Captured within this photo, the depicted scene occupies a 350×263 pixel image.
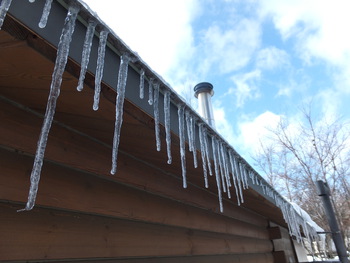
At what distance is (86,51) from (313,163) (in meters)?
12.4

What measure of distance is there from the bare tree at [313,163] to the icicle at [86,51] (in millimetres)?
11748

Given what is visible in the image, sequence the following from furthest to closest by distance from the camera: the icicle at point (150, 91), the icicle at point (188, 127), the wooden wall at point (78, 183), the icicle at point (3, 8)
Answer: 1. the icicle at point (188, 127)
2. the icicle at point (150, 91)
3. the wooden wall at point (78, 183)
4. the icicle at point (3, 8)

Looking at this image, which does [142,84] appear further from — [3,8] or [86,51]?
[3,8]

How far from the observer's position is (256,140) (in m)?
15.4

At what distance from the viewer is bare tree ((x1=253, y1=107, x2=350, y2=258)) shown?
10.8m

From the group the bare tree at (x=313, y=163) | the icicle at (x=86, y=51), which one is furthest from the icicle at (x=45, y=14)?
the bare tree at (x=313, y=163)

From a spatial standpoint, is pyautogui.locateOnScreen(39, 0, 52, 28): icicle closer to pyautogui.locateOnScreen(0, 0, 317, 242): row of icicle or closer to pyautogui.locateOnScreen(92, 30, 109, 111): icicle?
pyautogui.locateOnScreen(0, 0, 317, 242): row of icicle

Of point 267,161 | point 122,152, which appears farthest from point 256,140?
Result: point 122,152

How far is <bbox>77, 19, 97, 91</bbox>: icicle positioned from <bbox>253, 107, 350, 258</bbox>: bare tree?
1175 centimetres

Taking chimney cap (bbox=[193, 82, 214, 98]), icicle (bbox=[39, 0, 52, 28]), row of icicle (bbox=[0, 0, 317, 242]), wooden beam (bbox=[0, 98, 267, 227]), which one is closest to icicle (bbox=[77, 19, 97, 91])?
row of icicle (bbox=[0, 0, 317, 242])

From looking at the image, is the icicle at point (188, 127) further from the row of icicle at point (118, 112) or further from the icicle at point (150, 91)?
the icicle at point (150, 91)

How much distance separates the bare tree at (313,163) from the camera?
10.8 meters

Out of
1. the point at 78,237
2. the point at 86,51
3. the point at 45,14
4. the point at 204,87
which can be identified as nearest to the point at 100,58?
the point at 86,51

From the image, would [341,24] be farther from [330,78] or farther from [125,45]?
[125,45]
